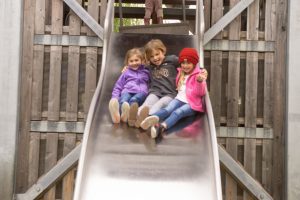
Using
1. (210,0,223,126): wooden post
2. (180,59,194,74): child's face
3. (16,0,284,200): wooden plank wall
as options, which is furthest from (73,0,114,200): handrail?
(210,0,223,126): wooden post

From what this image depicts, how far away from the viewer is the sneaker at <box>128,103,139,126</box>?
14.7ft

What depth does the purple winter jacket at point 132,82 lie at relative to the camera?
4.98 metres

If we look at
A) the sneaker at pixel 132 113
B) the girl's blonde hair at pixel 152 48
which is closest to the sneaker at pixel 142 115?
the sneaker at pixel 132 113

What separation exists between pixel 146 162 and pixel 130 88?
1.14 meters

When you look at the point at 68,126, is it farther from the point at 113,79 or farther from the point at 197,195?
the point at 197,195

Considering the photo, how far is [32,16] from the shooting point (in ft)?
20.7

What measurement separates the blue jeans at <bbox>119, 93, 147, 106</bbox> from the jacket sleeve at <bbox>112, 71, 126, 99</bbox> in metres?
0.06

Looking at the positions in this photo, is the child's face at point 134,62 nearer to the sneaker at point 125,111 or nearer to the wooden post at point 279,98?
the sneaker at point 125,111

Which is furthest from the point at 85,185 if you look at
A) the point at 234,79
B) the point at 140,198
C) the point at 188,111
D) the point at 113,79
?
the point at 234,79

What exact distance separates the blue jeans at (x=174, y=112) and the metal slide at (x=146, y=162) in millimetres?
78

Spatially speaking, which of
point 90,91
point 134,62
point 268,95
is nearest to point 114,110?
point 134,62

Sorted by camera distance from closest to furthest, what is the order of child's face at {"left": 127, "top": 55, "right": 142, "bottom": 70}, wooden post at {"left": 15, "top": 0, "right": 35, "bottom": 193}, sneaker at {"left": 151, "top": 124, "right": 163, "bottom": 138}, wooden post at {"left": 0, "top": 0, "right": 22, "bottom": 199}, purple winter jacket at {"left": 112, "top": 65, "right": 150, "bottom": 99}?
sneaker at {"left": 151, "top": 124, "right": 163, "bottom": 138}
purple winter jacket at {"left": 112, "top": 65, "right": 150, "bottom": 99}
child's face at {"left": 127, "top": 55, "right": 142, "bottom": 70}
wooden post at {"left": 0, "top": 0, "right": 22, "bottom": 199}
wooden post at {"left": 15, "top": 0, "right": 35, "bottom": 193}

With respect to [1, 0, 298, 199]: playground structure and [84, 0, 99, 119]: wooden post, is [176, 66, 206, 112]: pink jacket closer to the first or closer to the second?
[1, 0, 298, 199]: playground structure

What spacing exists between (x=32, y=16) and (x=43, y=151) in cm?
172
